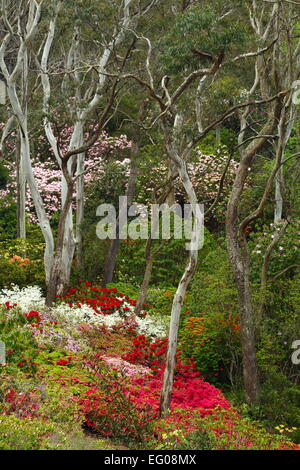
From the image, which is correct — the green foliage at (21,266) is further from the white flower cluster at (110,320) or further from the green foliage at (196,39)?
the green foliage at (196,39)

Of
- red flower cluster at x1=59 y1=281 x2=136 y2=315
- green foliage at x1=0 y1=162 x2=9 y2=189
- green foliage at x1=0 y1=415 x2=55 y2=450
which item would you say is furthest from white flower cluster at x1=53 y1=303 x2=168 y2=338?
green foliage at x1=0 y1=162 x2=9 y2=189

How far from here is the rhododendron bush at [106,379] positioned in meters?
7.55

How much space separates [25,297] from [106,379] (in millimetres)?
6083

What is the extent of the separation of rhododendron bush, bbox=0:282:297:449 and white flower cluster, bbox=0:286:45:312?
0.03 meters

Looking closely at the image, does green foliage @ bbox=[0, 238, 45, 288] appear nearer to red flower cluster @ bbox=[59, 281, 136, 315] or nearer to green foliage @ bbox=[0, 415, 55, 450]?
red flower cluster @ bbox=[59, 281, 136, 315]

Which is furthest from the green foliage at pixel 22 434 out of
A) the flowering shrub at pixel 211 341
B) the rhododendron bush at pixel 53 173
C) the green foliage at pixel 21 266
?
the rhododendron bush at pixel 53 173

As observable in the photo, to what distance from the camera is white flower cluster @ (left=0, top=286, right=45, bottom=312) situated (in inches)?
527

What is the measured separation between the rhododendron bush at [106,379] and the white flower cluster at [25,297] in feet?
0.08

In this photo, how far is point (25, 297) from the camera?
46.3 feet

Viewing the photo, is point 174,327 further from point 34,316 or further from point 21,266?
point 21,266

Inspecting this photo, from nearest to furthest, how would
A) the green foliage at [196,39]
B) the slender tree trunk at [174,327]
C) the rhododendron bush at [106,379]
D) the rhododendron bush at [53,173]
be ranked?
the rhododendron bush at [106,379] → the slender tree trunk at [174,327] → the green foliage at [196,39] → the rhododendron bush at [53,173]

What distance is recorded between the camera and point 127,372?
34.1ft
